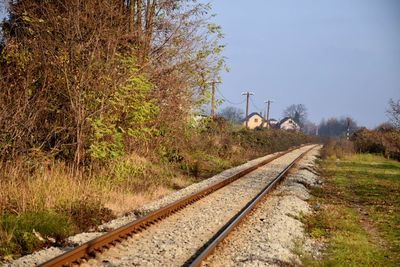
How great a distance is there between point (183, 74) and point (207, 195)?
5511mm

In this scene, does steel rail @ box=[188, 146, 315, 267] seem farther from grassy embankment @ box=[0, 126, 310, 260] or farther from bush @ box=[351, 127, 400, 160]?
bush @ box=[351, 127, 400, 160]

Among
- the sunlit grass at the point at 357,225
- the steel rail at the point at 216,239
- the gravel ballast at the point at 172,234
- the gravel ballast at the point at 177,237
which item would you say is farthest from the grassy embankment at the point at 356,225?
the gravel ballast at the point at 177,237

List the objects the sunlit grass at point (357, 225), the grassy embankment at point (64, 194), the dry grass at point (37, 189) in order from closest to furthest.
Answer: the grassy embankment at point (64, 194)
the sunlit grass at point (357, 225)
the dry grass at point (37, 189)

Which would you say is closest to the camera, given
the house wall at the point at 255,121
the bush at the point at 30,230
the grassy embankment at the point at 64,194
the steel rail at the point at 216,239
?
the steel rail at the point at 216,239

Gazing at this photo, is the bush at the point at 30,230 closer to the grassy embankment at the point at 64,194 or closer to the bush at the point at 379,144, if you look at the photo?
the grassy embankment at the point at 64,194

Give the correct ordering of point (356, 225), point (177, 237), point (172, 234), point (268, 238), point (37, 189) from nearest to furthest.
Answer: point (177, 237), point (172, 234), point (268, 238), point (37, 189), point (356, 225)

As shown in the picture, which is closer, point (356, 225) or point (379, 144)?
point (356, 225)

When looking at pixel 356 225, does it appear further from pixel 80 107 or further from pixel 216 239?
pixel 80 107

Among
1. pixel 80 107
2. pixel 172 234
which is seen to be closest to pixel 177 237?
pixel 172 234

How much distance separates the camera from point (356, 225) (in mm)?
11656

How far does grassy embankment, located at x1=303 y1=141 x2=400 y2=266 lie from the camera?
8570mm

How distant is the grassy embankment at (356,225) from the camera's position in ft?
28.1

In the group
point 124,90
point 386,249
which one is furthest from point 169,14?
point 386,249

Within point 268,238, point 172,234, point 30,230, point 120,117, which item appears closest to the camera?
point 30,230
